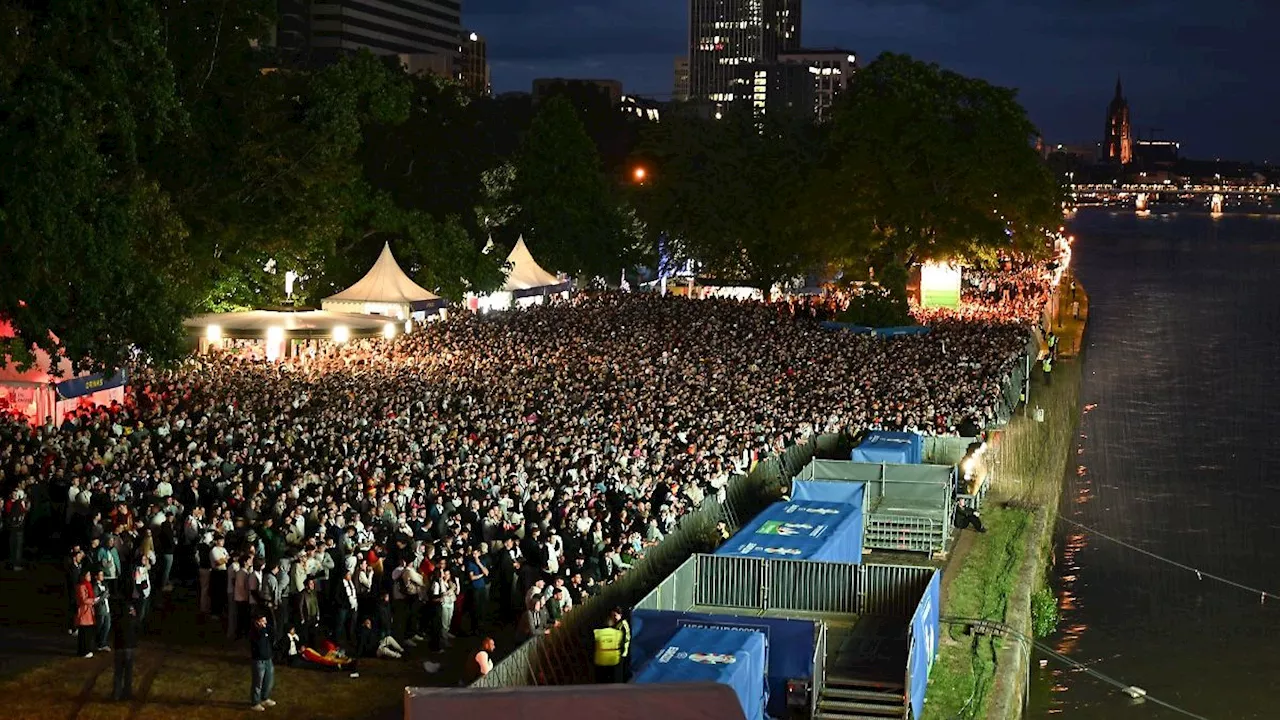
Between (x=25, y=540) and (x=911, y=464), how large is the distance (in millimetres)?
15726

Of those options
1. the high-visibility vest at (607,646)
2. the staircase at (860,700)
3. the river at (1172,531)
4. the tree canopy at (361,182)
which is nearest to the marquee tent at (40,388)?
the tree canopy at (361,182)

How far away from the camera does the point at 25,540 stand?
874 inches

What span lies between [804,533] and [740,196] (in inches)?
2000

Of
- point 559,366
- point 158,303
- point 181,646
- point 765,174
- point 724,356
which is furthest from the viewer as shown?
point 765,174

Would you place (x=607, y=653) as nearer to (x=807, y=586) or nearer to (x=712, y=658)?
(x=712, y=658)

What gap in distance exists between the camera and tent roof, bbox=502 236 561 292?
61.6 meters

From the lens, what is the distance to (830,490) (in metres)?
27.1

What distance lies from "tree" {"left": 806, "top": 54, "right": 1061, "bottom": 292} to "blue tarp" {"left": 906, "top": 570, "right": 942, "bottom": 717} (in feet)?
157

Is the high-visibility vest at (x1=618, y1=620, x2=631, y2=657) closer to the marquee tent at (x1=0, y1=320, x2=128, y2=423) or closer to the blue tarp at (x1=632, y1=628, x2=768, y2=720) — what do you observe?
the blue tarp at (x1=632, y1=628, x2=768, y2=720)

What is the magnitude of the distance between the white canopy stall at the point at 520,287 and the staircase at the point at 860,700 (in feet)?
138

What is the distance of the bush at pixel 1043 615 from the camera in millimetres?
27578

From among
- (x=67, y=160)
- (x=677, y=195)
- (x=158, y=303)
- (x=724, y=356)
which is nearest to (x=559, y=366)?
(x=724, y=356)

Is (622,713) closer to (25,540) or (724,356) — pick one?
(25,540)

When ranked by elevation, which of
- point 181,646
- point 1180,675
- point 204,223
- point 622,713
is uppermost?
point 204,223
